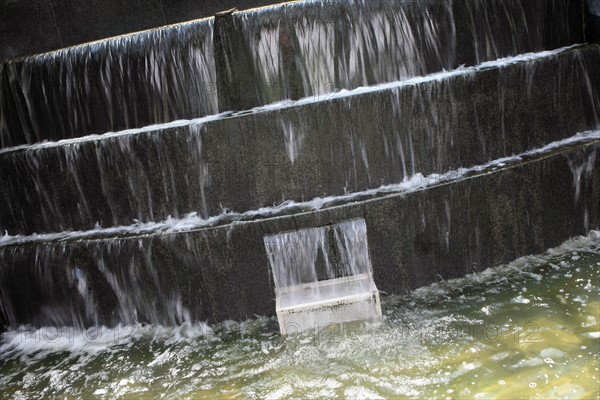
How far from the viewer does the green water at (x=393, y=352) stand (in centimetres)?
360

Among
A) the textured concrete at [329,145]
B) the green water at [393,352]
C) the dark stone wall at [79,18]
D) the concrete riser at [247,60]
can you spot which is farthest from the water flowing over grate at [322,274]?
the dark stone wall at [79,18]

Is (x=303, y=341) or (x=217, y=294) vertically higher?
(x=217, y=294)

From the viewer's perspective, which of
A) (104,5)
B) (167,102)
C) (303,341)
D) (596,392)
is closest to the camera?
(596,392)

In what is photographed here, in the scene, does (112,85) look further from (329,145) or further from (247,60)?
(329,145)

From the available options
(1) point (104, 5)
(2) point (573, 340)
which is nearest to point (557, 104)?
(2) point (573, 340)

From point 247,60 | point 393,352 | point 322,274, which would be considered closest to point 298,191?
point 322,274

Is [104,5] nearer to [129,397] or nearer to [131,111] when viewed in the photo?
[131,111]

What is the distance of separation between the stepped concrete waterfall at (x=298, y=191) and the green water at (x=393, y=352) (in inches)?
1.1

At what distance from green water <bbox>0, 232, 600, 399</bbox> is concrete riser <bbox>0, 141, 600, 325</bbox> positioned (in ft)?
0.50

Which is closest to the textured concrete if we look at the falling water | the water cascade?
the water cascade

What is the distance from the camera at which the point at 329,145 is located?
15.5ft

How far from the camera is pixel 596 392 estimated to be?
10.8 feet

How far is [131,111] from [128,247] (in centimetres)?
135

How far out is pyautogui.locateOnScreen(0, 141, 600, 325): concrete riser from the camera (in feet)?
15.2
